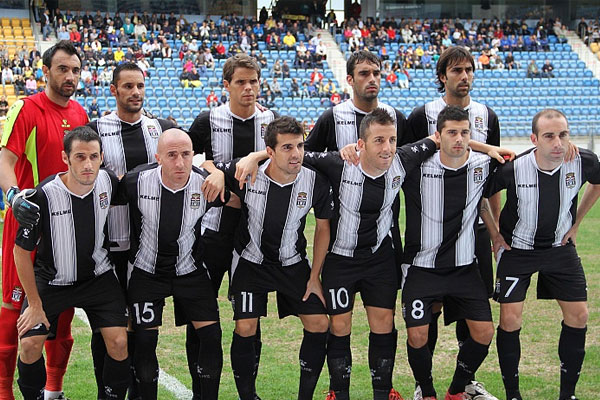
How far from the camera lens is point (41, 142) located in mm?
Result: 5117

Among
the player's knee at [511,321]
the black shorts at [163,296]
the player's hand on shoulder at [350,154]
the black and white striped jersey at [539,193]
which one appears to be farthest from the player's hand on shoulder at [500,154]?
the black shorts at [163,296]

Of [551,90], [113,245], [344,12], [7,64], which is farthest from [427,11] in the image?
[113,245]

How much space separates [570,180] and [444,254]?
103 cm

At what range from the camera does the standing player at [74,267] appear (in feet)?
15.4

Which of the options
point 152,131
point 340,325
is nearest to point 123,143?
point 152,131

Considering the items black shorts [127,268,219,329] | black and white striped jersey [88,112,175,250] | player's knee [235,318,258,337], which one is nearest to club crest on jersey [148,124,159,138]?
black and white striped jersey [88,112,175,250]

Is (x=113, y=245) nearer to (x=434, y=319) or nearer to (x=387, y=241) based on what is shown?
(x=387, y=241)

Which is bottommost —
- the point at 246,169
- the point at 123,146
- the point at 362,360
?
the point at 362,360

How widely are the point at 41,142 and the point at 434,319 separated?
121 inches

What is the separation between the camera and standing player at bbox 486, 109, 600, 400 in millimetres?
5234

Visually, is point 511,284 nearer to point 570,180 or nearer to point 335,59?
point 570,180

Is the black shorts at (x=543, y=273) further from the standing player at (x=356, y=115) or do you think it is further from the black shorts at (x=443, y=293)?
the standing player at (x=356, y=115)

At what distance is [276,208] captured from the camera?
5.12 meters

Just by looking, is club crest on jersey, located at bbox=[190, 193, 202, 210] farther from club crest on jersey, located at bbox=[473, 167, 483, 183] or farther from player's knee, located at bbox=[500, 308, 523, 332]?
player's knee, located at bbox=[500, 308, 523, 332]
